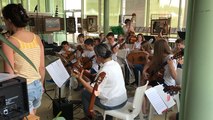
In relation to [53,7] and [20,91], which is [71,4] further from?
[20,91]

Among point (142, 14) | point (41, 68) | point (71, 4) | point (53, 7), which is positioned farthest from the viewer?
point (53, 7)

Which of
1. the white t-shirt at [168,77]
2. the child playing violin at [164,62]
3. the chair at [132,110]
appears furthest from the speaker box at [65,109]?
the white t-shirt at [168,77]

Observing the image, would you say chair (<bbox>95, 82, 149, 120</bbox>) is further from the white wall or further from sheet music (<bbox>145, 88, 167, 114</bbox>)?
the white wall

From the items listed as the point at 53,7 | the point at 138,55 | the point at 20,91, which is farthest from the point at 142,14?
the point at 20,91

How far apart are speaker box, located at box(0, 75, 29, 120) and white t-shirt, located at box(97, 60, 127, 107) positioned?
4.33 feet

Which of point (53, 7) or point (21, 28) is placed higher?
point (53, 7)

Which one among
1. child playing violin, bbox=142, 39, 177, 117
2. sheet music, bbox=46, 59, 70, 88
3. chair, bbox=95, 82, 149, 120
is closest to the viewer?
chair, bbox=95, 82, 149, 120

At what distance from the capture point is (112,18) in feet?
28.9

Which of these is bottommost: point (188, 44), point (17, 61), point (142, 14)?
point (17, 61)

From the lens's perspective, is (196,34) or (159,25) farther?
(159,25)

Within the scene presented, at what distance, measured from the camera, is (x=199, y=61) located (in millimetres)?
739

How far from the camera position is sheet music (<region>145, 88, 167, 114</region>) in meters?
2.00

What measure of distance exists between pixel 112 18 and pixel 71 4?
7.45 ft

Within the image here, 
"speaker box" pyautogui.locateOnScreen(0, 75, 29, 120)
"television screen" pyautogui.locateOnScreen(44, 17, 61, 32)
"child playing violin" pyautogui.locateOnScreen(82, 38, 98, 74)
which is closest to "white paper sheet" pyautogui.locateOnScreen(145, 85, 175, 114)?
"speaker box" pyautogui.locateOnScreen(0, 75, 29, 120)
